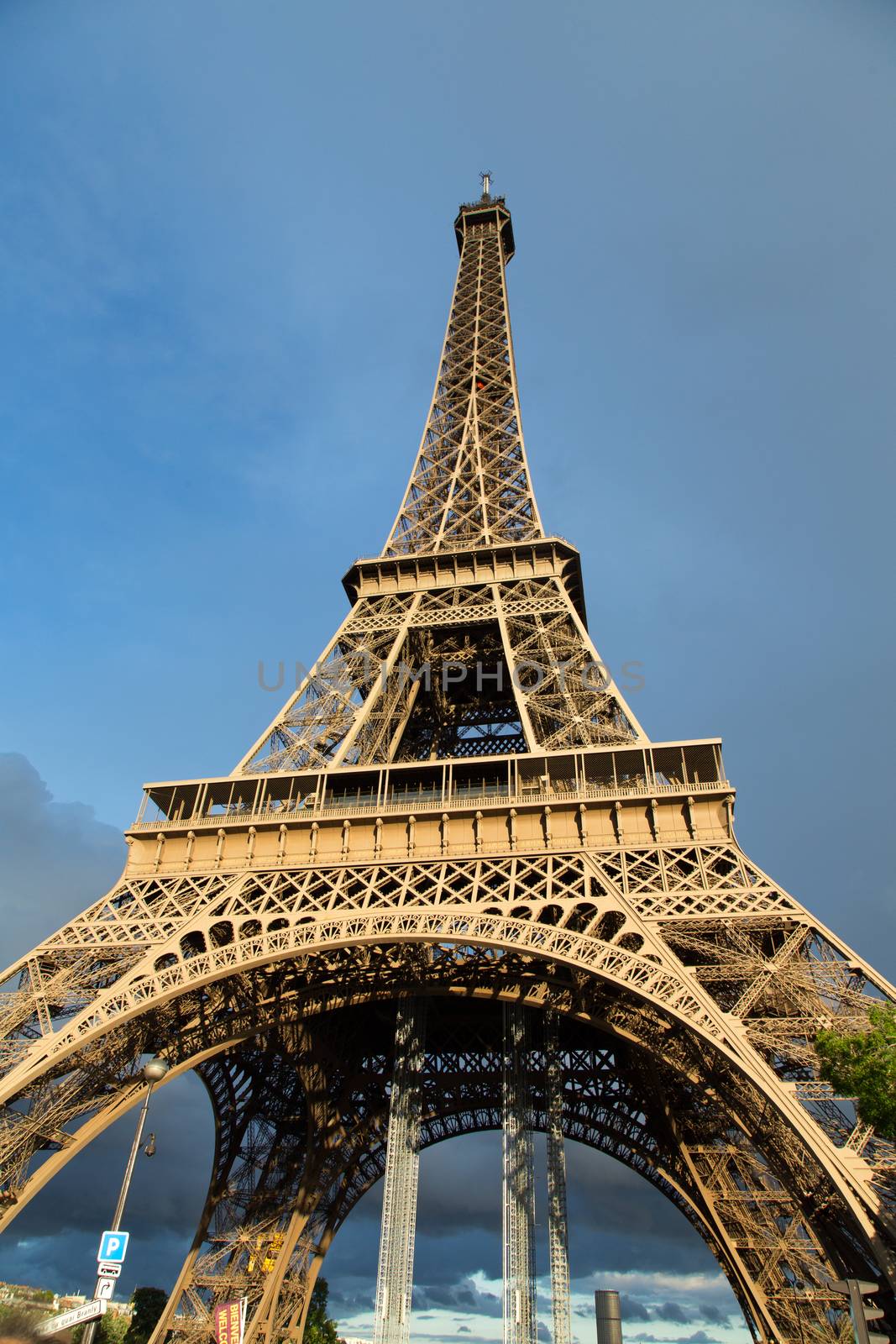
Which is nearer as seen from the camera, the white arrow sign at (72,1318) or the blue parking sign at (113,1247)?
the white arrow sign at (72,1318)

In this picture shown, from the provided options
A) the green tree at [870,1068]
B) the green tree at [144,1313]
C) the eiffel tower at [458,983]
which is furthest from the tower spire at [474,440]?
Answer: the green tree at [144,1313]

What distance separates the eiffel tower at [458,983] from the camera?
64.2ft

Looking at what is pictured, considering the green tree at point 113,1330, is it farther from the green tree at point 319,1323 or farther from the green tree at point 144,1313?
the green tree at point 319,1323

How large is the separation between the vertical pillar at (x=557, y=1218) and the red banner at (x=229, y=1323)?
1015cm

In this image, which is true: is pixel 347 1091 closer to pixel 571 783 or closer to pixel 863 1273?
pixel 571 783

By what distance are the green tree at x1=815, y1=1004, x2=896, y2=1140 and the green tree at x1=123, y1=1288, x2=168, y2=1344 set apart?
37.7 m

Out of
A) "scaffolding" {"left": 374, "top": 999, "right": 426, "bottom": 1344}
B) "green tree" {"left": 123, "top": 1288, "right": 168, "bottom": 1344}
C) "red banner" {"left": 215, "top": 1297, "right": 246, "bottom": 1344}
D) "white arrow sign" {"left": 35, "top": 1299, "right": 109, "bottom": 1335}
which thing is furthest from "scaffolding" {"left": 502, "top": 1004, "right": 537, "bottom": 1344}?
"green tree" {"left": 123, "top": 1288, "right": 168, "bottom": 1344}

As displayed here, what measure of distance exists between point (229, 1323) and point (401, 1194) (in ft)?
26.5

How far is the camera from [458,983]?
83.9 feet

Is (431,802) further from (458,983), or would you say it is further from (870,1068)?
(870,1068)

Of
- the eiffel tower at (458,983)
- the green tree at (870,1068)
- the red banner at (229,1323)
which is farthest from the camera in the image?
the red banner at (229,1323)

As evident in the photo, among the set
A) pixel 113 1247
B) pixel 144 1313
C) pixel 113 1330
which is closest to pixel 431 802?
pixel 113 1247

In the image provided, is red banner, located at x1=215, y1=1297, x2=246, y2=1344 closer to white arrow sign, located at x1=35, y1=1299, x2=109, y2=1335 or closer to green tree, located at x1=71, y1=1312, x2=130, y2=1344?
white arrow sign, located at x1=35, y1=1299, x2=109, y2=1335

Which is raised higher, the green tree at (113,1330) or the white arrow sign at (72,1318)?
the green tree at (113,1330)
